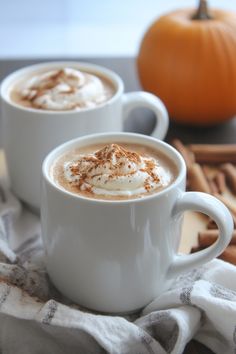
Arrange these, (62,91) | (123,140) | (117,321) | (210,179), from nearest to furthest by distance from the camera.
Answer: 1. (117,321)
2. (123,140)
3. (62,91)
4. (210,179)

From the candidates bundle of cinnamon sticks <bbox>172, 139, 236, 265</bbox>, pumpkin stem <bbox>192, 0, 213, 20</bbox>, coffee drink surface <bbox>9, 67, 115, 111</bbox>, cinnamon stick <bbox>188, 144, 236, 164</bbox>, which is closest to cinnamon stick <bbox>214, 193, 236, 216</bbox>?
bundle of cinnamon sticks <bbox>172, 139, 236, 265</bbox>

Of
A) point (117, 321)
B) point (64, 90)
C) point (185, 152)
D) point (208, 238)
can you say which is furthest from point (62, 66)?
point (117, 321)

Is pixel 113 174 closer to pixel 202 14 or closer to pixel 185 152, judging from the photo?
pixel 185 152

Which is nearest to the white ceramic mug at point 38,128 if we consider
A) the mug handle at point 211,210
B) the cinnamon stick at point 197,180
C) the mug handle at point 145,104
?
the mug handle at point 145,104

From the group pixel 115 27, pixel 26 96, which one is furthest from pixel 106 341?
pixel 115 27

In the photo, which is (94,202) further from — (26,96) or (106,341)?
(26,96)
